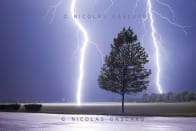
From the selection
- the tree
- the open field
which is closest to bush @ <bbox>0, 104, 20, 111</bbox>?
the open field

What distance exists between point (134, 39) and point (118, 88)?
4.31m

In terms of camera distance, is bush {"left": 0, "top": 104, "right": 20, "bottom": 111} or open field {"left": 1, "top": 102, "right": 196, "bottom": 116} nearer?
open field {"left": 1, "top": 102, "right": 196, "bottom": 116}

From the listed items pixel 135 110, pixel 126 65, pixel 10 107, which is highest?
pixel 126 65

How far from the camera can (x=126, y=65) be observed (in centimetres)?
3666

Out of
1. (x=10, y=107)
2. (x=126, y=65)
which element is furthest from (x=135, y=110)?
(x=10, y=107)

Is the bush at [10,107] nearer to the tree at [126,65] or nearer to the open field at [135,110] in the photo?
the open field at [135,110]

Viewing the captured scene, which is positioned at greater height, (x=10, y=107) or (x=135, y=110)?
(x=10, y=107)

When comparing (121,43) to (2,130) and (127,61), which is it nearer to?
(127,61)

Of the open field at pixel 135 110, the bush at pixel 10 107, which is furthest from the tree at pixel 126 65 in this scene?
the bush at pixel 10 107

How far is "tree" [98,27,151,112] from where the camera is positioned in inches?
1430

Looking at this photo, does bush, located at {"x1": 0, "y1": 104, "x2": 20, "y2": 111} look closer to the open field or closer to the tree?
the open field

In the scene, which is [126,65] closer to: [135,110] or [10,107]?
[135,110]

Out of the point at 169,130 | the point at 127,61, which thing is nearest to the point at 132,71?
the point at 127,61

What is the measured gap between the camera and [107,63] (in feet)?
120
